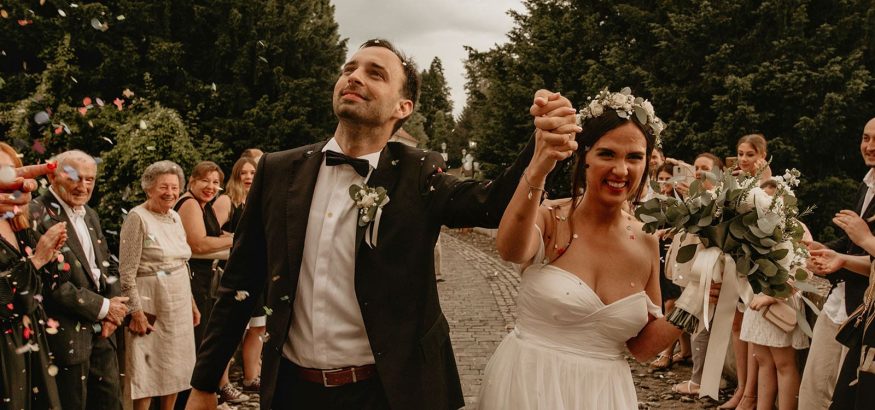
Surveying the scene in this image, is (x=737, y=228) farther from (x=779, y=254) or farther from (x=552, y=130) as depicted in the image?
(x=552, y=130)

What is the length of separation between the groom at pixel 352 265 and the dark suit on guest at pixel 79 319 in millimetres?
2092

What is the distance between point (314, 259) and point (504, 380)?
3.85ft

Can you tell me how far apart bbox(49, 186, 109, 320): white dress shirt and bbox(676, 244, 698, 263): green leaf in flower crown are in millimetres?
3845

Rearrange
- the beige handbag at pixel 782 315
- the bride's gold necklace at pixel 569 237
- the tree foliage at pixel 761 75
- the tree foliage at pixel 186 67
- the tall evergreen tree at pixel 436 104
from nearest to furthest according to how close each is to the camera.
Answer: the bride's gold necklace at pixel 569 237, the beige handbag at pixel 782 315, the tree foliage at pixel 761 75, the tree foliage at pixel 186 67, the tall evergreen tree at pixel 436 104

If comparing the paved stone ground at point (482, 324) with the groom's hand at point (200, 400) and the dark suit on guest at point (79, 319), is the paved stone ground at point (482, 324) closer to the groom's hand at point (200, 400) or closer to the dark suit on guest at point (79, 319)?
the groom's hand at point (200, 400)

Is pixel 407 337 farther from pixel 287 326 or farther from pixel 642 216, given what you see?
pixel 642 216

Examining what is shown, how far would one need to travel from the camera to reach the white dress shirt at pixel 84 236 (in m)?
4.39

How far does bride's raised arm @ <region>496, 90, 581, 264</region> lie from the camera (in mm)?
1982

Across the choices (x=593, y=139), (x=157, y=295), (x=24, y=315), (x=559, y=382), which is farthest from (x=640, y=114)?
(x=157, y=295)

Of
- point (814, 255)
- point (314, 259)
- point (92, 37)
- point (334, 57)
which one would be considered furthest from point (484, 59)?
point (314, 259)

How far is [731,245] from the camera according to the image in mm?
2539

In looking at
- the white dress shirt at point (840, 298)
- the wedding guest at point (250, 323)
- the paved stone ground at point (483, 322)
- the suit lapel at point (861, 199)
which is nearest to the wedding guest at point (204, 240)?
the wedding guest at point (250, 323)

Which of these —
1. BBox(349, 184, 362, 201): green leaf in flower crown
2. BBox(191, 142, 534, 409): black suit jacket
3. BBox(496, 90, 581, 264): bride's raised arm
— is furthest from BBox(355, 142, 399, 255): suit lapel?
BBox(496, 90, 581, 264): bride's raised arm

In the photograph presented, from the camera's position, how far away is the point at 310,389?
246 centimetres
